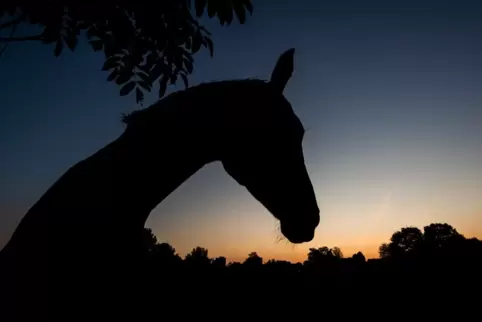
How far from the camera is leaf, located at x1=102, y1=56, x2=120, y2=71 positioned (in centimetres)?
421

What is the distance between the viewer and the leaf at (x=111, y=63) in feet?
13.8

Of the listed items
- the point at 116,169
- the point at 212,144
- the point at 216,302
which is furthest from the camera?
the point at 216,302

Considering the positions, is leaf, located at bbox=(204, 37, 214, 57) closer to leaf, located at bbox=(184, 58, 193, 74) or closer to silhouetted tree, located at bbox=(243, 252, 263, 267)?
leaf, located at bbox=(184, 58, 193, 74)

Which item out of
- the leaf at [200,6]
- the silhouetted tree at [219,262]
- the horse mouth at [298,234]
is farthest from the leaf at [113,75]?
the horse mouth at [298,234]

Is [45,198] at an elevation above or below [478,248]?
below

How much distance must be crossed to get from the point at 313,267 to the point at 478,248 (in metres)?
1.71

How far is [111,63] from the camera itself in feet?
13.9

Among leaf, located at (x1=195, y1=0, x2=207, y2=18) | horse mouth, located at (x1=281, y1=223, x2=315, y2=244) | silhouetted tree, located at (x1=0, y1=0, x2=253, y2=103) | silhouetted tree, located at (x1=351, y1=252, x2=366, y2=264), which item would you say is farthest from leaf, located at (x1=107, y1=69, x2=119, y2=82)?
silhouetted tree, located at (x1=351, y1=252, x2=366, y2=264)

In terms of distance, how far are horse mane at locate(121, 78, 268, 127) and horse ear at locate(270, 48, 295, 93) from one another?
0.14 meters

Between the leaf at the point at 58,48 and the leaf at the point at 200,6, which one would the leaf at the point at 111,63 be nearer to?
the leaf at the point at 58,48

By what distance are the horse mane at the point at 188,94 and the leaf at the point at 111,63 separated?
2.24m

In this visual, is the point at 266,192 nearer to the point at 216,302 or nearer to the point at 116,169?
the point at 116,169

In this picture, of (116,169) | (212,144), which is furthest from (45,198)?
(212,144)

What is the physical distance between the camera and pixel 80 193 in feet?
6.26
